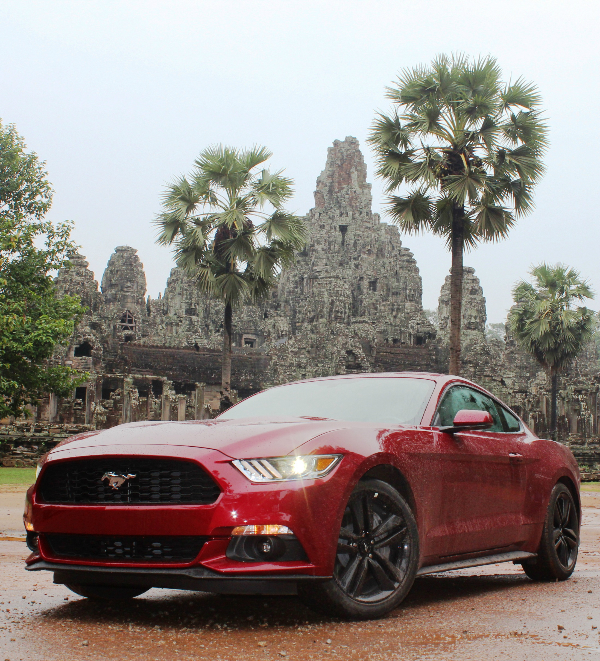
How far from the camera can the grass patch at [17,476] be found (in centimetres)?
1992

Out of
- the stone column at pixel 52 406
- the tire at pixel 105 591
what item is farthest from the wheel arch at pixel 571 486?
the stone column at pixel 52 406

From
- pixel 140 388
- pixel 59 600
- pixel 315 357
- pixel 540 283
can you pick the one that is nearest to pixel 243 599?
pixel 59 600

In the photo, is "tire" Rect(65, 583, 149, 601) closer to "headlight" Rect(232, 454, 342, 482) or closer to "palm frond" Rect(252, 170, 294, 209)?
"headlight" Rect(232, 454, 342, 482)

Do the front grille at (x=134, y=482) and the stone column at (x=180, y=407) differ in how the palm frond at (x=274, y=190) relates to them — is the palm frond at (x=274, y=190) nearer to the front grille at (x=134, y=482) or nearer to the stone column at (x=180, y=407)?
the stone column at (x=180, y=407)

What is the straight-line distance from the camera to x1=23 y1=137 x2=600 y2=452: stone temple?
36219 millimetres

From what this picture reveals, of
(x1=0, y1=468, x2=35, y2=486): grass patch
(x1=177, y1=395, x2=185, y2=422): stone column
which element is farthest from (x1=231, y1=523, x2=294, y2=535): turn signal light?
(x1=177, y1=395, x2=185, y2=422): stone column

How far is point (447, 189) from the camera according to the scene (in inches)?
710

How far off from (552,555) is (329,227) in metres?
73.6

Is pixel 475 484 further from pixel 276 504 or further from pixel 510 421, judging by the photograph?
pixel 276 504

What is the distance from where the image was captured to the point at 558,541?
6.27 meters

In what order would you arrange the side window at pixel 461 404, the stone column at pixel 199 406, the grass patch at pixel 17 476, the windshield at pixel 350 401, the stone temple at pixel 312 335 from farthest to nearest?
the stone temple at pixel 312 335 < the stone column at pixel 199 406 < the grass patch at pixel 17 476 < the side window at pixel 461 404 < the windshield at pixel 350 401

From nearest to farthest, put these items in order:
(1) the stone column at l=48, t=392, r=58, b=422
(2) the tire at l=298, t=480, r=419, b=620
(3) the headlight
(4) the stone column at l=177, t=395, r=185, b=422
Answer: (3) the headlight → (2) the tire at l=298, t=480, r=419, b=620 → (4) the stone column at l=177, t=395, r=185, b=422 → (1) the stone column at l=48, t=392, r=58, b=422

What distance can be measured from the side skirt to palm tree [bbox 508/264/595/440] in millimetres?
25312

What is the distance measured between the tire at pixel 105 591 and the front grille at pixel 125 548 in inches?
24.8
